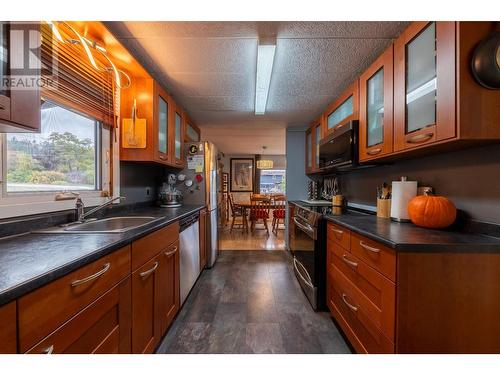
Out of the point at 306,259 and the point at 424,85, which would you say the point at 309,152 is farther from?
the point at 424,85

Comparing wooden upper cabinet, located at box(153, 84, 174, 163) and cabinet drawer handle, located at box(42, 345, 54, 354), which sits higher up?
wooden upper cabinet, located at box(153, 84, 174, 163)

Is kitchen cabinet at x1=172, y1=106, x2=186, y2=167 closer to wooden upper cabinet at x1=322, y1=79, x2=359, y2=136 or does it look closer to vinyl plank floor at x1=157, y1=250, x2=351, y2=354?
vinyl plank floor at x1=157, y1=250, x2=351, y2=354

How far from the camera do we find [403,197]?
149cm

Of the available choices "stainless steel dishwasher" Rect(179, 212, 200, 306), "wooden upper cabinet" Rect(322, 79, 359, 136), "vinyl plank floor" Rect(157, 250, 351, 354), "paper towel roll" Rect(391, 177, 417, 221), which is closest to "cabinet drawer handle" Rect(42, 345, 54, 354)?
"vinyl plank floor" Rect(157, 250, 351, 354)

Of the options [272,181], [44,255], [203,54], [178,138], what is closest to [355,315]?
[44,255]

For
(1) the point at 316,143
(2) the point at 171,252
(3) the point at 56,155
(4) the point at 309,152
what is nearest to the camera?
(3) the point at 56,155

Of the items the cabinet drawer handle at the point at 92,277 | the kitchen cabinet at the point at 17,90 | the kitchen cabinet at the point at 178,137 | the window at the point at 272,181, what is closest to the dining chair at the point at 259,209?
the window at the point at 272,181

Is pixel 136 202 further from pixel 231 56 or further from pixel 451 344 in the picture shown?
pixel 451 344

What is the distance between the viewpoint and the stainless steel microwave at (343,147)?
1860mm

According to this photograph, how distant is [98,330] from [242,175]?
20.4 ft

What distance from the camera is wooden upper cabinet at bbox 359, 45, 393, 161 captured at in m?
1.43

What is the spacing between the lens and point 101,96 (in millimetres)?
1750

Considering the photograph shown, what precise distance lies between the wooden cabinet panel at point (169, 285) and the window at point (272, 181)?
5556 millimetres

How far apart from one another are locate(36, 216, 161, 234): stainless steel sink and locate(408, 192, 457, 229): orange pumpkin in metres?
1.70
